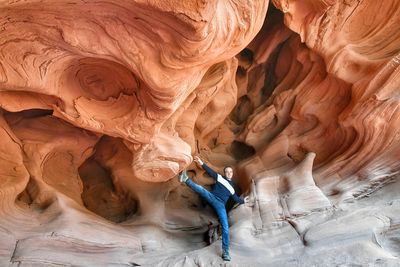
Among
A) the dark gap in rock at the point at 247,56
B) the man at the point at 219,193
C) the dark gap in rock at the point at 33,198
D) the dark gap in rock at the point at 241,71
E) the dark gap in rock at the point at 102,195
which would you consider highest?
the dark gap in rock at the point at 247,56

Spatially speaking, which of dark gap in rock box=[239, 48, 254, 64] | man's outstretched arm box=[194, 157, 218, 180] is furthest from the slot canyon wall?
man's outstretched arm box=[194, 157, 218, 180]

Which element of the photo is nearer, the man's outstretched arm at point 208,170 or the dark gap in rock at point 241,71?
the man's outstretched arm at point 208,170

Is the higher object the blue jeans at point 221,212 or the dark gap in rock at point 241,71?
the dark gap in rock at point 241,71

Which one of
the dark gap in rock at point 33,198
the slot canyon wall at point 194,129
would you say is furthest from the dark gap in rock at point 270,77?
the dark gap in rock at point 33,198

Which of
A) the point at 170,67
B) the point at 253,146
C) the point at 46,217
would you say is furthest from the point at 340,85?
the point at 46,217

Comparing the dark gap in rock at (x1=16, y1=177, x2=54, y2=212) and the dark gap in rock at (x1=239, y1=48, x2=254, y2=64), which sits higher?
the dark gap in rock at (x1=239, y1=48, x2=254, y2=64)

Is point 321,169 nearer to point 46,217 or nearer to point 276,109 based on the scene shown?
point 276,109

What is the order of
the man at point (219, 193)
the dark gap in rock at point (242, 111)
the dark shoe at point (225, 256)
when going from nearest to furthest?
the dark shoe at point (225, 256)
the man at point (219, 193)
the dark gap in rock at point (242, 111)

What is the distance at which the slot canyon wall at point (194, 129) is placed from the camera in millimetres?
2262

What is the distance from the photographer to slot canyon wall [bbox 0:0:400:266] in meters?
2.26

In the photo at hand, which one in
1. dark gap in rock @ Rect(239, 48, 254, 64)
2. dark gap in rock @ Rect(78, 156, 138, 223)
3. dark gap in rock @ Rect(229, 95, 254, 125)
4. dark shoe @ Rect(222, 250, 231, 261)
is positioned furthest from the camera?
dark gap in rock @ Rect(229, 95, 254, 125)

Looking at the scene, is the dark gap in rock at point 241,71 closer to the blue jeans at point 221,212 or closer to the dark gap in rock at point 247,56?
the dark gap in rock at point 247,56

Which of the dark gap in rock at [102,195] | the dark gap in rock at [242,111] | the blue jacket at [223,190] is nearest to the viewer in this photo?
the blue jacket at [223,190]

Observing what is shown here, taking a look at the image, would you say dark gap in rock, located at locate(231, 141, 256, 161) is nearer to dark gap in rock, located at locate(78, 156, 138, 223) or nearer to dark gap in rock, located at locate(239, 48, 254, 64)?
dark gap in rock, located at locate(239, 48, 254, 64)
